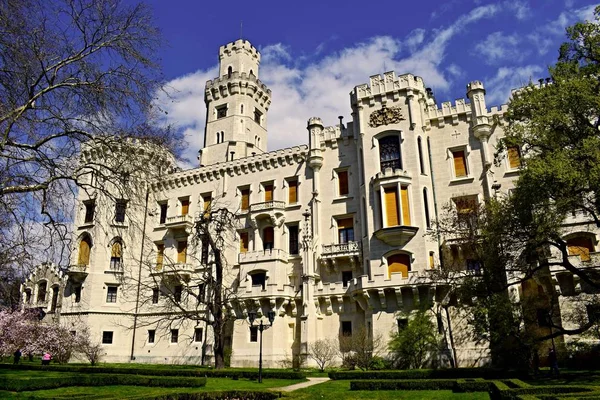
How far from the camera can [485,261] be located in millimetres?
22484

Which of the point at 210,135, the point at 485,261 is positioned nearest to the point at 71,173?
the point at 485,261

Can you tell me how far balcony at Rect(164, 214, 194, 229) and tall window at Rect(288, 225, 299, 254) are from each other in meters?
10.0

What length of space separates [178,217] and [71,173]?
3135 cm

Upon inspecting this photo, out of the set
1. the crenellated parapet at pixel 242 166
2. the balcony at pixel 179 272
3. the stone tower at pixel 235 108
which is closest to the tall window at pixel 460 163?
the crenellated parapet at pixel 242 166

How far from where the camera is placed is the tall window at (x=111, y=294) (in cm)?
4322

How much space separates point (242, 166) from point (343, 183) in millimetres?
10333

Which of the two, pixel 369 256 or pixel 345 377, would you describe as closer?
pixel 345 377

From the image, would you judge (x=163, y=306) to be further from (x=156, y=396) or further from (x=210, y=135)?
(x=156, y=396)

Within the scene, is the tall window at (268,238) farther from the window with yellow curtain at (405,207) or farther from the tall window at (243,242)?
the window with yellow curtain at (405,207)

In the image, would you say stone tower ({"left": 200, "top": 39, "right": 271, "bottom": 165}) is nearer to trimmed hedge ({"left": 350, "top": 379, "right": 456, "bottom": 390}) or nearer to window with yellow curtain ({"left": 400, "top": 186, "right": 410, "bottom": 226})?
window with yellow curtain ({"left": 400, "top": 186, "right": 410, "bottom": 226})

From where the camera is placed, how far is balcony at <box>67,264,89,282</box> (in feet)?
138

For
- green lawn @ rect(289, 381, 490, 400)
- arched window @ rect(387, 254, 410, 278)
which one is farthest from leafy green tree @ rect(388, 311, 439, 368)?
green lawn @ rect(289, 381, 490, 400)

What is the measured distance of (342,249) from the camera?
36406mm

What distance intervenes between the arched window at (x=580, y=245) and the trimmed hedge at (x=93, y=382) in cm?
2439
